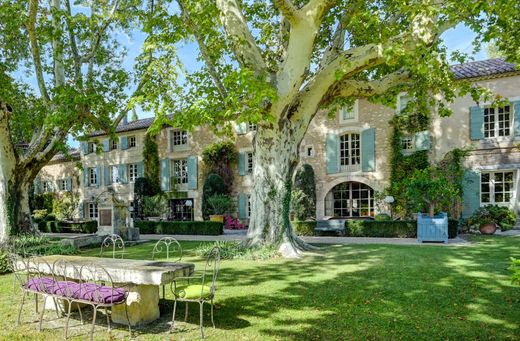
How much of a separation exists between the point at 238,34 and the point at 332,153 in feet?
36.0

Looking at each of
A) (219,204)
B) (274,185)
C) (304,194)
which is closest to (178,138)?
(219,204)

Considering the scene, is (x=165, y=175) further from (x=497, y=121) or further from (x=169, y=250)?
(x=497, y=121)

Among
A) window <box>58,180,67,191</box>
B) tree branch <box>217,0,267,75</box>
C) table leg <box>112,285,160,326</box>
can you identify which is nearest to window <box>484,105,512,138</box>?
tree branch <box>217,0,267,75</box>

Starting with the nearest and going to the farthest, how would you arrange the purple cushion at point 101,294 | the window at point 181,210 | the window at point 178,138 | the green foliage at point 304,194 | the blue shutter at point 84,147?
1. the purple cushion at point 101,294
2. the green foliage at point 304,194
3. the window at point 181,210
4. the window at point 178,138
5. the blue shutter at point 84,147

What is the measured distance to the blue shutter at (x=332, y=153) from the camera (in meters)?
19.5

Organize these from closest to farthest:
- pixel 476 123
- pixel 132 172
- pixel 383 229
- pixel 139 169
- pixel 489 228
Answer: pixel 489 228
pixel 383 229
pixel 476 123
pixel 139 169
pixel 132 172

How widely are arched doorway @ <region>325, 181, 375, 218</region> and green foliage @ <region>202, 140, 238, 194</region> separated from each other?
19.9ft

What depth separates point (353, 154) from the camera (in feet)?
64.2

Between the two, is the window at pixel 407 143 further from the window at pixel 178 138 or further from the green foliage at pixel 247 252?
the window at pixel 178 138

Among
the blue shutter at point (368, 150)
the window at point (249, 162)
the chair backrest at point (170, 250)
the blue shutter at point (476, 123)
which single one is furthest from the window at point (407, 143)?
the chair backrest at point (170, 250)

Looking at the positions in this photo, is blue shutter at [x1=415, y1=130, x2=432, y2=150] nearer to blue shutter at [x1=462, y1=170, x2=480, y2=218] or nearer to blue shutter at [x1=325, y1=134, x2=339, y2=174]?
blue shutter at [x1=462, y1=170, x2=480, y2=218]

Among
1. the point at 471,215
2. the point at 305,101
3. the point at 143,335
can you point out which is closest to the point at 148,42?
the point at 305,101

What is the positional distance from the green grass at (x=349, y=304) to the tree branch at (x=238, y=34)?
5131 millimetres

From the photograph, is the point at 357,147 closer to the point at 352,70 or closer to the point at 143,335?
the point at 352,70
